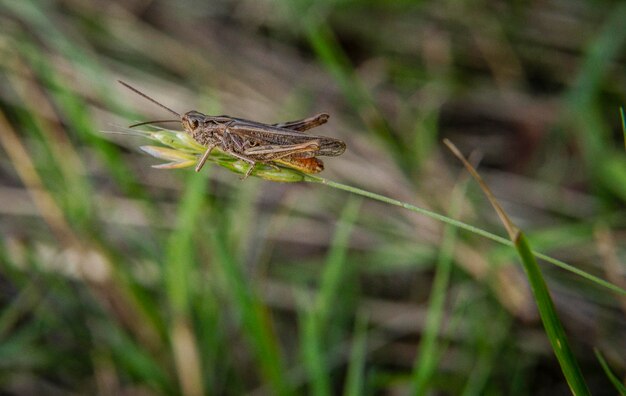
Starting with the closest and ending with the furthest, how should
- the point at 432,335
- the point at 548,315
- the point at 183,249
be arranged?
the point at 548,315, the point at 432,335, the point at 183,249

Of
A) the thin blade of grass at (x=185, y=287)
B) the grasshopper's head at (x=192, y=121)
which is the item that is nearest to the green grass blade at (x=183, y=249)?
the thin blade of grass at (x=185, y=287)

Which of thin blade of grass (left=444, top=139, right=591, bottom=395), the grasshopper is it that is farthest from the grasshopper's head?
thin blade of grass (left=444, top=139, right=591, bottom=395)

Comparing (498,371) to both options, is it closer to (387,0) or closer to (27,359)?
(27,359)

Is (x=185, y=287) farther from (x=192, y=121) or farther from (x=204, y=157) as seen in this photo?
(x=204, y=157)

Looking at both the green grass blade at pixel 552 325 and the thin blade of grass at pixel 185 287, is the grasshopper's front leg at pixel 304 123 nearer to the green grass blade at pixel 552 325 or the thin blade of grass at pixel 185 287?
the thin blade of grass at pixel 185 287

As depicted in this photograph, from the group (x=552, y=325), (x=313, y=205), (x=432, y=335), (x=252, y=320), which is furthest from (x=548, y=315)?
(x=313, y=205)

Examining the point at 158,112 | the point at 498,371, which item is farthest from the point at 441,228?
the point at 158,112
